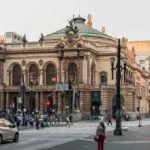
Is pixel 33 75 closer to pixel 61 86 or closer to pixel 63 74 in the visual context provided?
pixel 63 74

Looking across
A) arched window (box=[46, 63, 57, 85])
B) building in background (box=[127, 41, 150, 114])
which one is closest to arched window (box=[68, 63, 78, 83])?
arched window (box=[46, 63, 57, 85])

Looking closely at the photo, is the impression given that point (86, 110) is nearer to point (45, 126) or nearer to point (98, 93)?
point (98, 93)

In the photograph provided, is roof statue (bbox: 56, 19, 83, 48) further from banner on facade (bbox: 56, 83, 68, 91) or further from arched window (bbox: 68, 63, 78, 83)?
banner on facade (bbox: 56, 83, 68, 91)

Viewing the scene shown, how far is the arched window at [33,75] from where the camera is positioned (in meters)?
104

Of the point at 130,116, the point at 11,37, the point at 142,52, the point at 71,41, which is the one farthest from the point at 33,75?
the point at 142,52

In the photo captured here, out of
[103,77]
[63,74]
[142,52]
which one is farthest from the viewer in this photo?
[142,52]

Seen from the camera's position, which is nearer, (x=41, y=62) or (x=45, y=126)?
(x=45, y=126)

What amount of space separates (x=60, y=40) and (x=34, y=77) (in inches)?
379

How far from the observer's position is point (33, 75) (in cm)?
10500

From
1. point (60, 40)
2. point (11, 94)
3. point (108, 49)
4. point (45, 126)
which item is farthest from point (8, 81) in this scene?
point (45, 126)

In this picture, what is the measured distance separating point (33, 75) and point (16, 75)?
4.14 m

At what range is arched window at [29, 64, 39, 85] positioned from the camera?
104188 millimetres

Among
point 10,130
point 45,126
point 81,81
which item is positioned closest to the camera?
point 10,130

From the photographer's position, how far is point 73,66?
102125 millimetres
